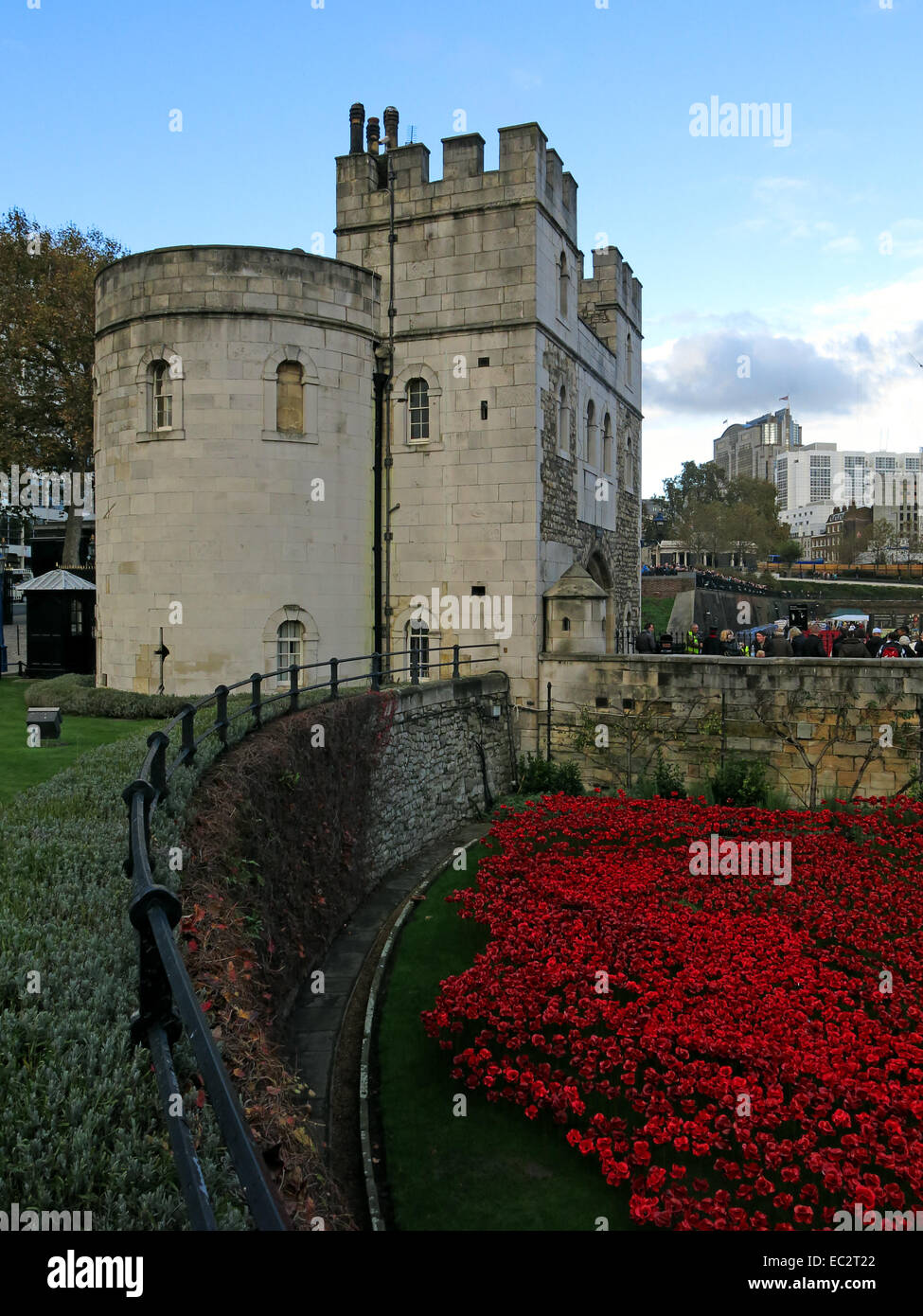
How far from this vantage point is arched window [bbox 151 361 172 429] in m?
19.1

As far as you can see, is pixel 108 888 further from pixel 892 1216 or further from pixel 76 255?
pixel 76 255

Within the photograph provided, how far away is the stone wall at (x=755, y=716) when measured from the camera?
57.6ft

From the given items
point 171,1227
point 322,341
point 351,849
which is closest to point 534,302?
point 322,341

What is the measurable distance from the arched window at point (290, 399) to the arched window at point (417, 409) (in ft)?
9.38

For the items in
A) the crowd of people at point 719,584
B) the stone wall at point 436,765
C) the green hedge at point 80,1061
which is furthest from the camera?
the crowd of people at point 719,584

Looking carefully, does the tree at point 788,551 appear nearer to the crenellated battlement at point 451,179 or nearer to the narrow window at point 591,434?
the narrow window at point 591,434

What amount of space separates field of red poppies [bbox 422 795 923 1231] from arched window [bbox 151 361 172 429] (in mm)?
11390

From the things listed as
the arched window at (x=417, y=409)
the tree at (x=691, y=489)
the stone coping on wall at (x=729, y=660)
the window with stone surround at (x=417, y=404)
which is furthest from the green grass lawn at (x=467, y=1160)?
the tree at (x=691, y=489)

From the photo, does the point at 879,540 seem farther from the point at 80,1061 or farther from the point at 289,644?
the point at 80,1061

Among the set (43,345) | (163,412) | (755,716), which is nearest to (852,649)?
(755,716)

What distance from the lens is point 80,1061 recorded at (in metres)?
4.04

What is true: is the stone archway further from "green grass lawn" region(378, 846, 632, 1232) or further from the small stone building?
"green grass lawn" region(378, 846, 632, 1232)

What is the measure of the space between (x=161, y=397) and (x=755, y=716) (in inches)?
534

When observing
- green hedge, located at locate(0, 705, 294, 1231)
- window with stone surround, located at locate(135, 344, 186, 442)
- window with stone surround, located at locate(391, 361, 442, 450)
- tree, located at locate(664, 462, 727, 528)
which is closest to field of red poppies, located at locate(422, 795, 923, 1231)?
green hedge, located at locate(0, 705, 294, 1231)
